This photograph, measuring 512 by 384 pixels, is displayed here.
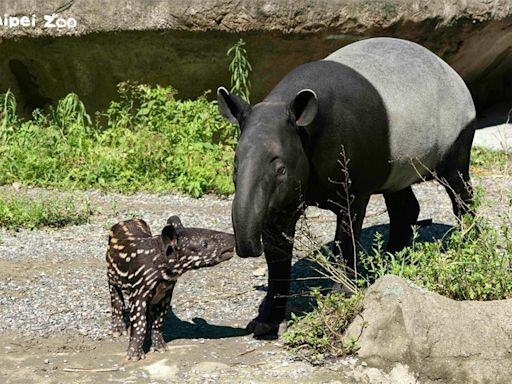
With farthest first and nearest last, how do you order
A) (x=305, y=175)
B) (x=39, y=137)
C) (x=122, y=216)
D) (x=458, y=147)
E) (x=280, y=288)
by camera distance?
(x=39, y=137), (x=122, y=216), (x=458, y=147), (x=280, y=288), (x=305, y=175)

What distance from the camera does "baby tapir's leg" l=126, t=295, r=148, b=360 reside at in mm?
5895

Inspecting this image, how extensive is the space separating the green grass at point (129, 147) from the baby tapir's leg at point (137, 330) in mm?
3803

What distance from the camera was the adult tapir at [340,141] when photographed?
18.5 ft

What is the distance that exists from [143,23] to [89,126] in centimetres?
137

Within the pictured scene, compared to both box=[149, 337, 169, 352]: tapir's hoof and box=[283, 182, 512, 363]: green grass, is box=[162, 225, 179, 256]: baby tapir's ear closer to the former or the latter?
box=[149, 337, 169, 352]: tapir's hoof

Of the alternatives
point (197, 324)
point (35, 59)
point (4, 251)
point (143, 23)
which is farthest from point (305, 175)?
point (35, 59)

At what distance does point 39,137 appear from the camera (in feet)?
35.0

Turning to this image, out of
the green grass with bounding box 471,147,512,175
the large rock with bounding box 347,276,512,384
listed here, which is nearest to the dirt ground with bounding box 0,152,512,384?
the large rock with bounding box 347,276,512,384

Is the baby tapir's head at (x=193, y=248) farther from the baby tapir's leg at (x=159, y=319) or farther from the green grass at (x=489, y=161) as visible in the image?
the green grass at (x=489, y=161)

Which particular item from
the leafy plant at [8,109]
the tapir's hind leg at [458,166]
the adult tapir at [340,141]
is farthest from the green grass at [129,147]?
the adult tapir at [340,141]

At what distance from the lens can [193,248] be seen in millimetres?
5969

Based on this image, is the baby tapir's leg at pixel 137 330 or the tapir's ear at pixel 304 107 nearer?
the tapir's ear at pixel 304 107

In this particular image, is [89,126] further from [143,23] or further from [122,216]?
[122,216]

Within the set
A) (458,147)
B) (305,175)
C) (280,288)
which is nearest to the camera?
(305,175)
